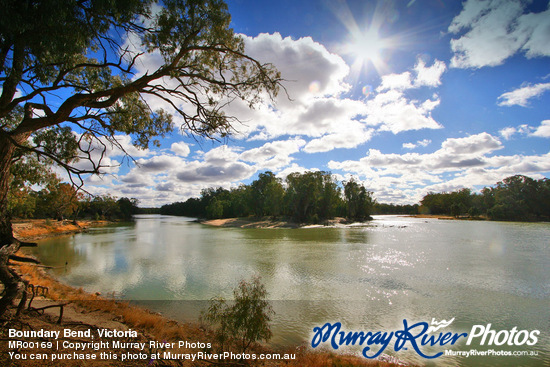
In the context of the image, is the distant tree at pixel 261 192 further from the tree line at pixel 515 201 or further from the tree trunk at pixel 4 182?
the tree line at pixel 515 201

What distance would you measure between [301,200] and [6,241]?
6254 cm

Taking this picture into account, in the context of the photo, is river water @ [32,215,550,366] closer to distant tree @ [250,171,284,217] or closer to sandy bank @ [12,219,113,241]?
sandy bank @ [12,219,113,241]

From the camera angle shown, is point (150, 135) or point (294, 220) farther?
point (294, 220)

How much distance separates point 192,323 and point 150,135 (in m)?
6.88

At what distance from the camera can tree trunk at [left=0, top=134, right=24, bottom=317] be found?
15.8 feet

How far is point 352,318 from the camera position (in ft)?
31.6

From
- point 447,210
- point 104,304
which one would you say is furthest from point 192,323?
point 447,210

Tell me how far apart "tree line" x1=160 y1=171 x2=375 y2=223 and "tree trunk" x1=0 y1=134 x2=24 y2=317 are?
2391 inches

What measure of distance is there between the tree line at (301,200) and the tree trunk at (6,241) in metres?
60.7

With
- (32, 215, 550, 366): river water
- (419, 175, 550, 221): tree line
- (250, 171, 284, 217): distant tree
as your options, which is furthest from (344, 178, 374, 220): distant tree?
(32, 215, 550, 366): river water

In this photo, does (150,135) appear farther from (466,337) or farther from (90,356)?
(466,337)

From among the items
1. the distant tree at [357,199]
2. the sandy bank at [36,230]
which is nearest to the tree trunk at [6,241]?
the sandy bank at [36,230]

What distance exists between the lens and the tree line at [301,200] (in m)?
66.9

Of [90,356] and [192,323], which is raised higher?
[90,356]
